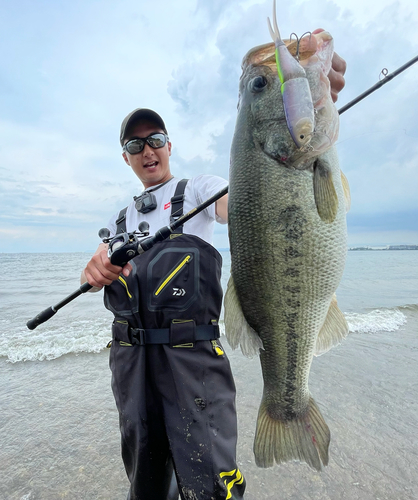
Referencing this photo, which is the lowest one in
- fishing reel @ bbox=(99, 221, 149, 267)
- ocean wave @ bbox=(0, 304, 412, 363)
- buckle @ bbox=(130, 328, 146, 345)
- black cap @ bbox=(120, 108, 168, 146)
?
ocean wave @ bbox=(0, 304, 412, 363)

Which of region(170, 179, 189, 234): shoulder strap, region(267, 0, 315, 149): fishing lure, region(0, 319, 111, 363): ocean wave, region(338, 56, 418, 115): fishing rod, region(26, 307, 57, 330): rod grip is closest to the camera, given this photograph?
region(267, 0, 315, 149): fishing lure

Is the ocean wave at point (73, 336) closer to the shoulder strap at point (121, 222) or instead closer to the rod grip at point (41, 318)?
the rod grip at point (41, 318)

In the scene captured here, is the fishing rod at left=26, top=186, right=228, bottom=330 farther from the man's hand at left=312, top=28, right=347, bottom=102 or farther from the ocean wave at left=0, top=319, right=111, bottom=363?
the ocean wave at left=0, top=319, right=111, bottom=363

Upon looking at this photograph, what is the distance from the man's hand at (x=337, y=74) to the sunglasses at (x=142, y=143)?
1394 mm

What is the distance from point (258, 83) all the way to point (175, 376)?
1.63 m

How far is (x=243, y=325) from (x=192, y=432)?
2.46ft

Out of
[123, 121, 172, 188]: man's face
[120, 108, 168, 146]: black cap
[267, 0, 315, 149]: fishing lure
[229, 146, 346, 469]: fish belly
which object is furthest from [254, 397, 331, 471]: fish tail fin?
[120, 108, 168, 146]: black cap

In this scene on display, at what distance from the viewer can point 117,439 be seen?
10.4 feet

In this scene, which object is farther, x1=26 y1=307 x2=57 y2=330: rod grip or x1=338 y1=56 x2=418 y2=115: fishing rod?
x1=26 y1=307 x2=57 y2=330: rod grip

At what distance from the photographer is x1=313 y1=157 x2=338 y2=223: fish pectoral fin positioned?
55.1 inches

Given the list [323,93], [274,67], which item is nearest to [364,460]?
[323,93]

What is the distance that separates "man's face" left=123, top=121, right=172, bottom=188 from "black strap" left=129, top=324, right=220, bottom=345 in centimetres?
124

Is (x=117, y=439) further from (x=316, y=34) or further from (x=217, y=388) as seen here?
(x=316, y=34)

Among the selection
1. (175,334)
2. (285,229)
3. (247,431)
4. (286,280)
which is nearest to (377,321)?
(247,431)
